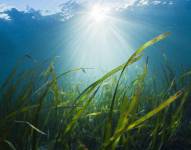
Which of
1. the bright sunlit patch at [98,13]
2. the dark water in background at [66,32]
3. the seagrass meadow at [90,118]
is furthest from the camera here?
the dark water in background at [66,32]

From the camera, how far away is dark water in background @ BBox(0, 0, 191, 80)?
29438 mm

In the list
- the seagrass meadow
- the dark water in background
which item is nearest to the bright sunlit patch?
the dark water in background

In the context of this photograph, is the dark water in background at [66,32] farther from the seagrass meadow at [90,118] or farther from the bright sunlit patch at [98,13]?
the seagrass meadow at [90,118]

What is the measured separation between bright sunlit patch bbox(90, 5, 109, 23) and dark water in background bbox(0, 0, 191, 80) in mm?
3400

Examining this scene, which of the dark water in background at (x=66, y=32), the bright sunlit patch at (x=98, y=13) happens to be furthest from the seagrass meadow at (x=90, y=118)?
the dark water in background at (x=66, y=32)

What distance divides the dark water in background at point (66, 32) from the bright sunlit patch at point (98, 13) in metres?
3.40

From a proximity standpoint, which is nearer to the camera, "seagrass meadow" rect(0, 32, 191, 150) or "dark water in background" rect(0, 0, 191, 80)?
"seagrass meadow" rect(0, 32, 191, 150)

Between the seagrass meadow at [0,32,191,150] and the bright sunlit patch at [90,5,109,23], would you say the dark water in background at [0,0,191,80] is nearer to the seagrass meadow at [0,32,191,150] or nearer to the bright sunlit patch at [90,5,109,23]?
the bright sunlit patch at [90,5,109,23]

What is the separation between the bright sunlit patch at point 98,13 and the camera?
24141 mm

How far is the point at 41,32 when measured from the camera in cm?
3312

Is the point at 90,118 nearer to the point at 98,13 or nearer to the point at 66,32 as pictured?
the point at 98,13

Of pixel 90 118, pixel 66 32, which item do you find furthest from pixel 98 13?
pixel 90 118

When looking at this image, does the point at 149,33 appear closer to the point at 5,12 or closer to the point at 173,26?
the point at 173,26

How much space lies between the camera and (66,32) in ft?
113
